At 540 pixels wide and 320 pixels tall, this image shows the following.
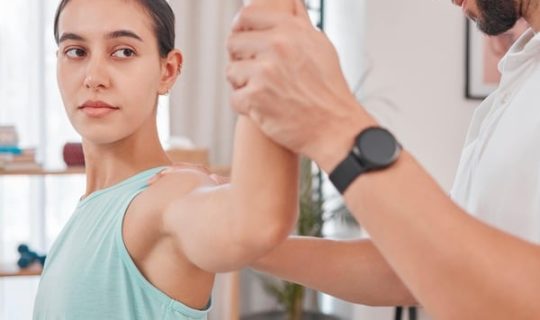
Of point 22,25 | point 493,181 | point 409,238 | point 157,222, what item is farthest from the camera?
point 22,25

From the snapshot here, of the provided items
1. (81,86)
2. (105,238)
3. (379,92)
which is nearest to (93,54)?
(81,86)

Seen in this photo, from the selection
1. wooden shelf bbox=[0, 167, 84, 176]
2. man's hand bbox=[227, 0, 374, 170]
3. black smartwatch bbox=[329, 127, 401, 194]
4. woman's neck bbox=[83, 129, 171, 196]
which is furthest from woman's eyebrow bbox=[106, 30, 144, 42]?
wooden shelf bbox=[0, 167, 84, 176]

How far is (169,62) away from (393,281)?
51 centimetres

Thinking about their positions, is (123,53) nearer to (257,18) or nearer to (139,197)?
(139,197)

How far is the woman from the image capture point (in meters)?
0.87

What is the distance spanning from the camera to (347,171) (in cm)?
85

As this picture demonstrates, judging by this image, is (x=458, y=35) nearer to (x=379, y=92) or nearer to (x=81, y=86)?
(x=379, y=92)

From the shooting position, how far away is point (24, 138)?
406 centimetres

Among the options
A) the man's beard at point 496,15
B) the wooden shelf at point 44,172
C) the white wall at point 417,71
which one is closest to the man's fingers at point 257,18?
the man's beard at point 496,15

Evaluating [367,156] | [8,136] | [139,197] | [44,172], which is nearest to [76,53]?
[139,197]

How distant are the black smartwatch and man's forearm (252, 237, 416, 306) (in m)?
0.46

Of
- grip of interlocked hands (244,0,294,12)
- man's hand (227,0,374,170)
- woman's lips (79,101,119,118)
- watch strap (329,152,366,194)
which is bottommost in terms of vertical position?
watch strap (329,152,366,194)

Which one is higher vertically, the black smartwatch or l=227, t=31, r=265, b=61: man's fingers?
l=227, t=31, r=265, b=61: man's fingers

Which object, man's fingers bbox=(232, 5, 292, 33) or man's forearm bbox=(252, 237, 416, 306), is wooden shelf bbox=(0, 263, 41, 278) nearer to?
man's forearm bbox=(252, 237, 416, 306)
